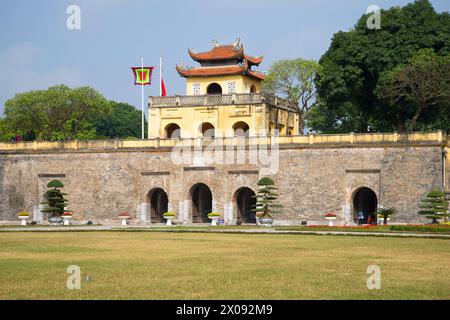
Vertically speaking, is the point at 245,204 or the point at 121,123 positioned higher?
the point at 121,123

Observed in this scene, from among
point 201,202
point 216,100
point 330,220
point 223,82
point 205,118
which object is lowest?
point 330,220

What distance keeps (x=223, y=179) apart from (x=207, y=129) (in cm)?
724

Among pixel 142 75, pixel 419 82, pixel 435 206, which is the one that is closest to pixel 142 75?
pixel 142 75

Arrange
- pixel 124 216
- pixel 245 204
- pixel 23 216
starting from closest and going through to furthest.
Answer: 1. pixel 23 216
2. pixel 124 216
3. pixel 245 204

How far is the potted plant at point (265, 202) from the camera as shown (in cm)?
5572

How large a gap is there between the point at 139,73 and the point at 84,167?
9133mm

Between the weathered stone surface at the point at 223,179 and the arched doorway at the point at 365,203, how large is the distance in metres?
1.28

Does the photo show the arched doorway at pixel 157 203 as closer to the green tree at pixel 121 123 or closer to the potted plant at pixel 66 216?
the potted plant at pixel 66 216

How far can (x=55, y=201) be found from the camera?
60844mm

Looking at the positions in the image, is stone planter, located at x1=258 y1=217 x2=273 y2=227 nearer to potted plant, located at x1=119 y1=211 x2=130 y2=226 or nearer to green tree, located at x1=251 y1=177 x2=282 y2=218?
green tree, located at x1=251 y1=177 x2=282 y2=218

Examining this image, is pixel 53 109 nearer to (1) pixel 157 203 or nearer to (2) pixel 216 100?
(1) pixel 157 203

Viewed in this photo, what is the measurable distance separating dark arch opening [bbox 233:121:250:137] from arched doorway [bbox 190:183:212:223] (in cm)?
510
